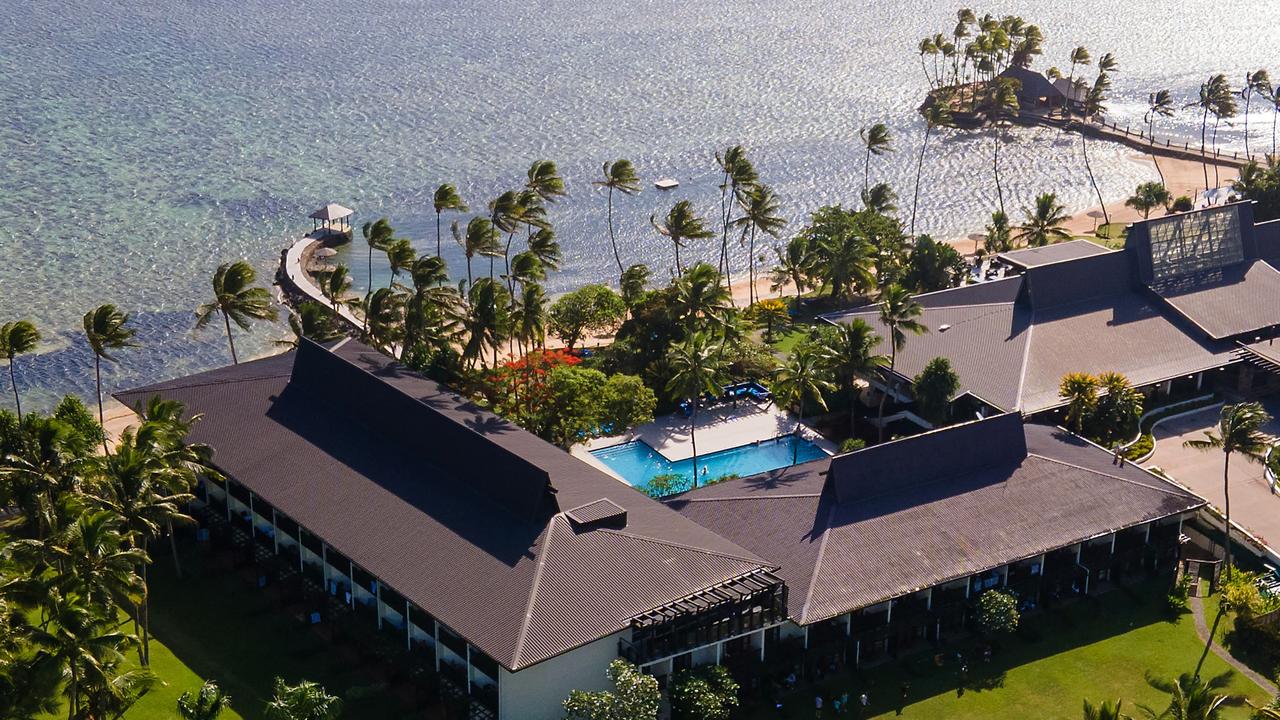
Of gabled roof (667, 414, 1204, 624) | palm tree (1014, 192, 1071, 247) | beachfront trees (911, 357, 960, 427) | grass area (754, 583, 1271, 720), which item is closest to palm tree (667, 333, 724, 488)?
gabled roof (667, 414, 1204, 624)

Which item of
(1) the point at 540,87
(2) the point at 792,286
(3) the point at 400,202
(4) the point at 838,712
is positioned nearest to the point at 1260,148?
(2) the point at 792,286

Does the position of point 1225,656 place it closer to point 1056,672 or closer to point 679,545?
point 1056,672

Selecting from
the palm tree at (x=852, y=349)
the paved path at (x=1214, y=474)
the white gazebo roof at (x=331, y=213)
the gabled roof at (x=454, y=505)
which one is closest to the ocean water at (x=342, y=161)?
the white gazebo roof at (x=331, y=213)

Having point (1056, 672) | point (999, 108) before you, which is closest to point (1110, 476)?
point (1056, 672)

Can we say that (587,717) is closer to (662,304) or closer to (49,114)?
→ (662,304)

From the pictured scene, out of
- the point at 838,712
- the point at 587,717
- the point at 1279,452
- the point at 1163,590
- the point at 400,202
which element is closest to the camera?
the point at 587,717

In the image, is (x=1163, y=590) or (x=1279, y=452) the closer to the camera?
(x=1163, y=590)
